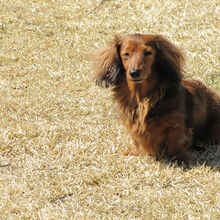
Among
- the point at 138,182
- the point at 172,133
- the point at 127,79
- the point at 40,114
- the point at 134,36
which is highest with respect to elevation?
the point at 134,36

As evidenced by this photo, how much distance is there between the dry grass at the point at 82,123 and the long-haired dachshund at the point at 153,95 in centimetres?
20

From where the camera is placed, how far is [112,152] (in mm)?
3924

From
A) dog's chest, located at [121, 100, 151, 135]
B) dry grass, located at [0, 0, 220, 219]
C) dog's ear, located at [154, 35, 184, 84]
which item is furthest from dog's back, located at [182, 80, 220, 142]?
dog's chest, located at [121, 100, 151, 135]

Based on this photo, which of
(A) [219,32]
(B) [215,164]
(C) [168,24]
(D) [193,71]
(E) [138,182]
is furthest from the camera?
(C) [168,24]

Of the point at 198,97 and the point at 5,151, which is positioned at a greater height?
the point at 198,97

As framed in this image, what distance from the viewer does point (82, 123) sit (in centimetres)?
450

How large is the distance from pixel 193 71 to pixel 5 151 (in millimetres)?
2682

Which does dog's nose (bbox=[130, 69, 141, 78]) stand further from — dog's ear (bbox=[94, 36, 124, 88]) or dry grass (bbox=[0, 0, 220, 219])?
dry grass (bbox=[0, 0, 220, 219])

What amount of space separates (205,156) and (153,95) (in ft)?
2.53

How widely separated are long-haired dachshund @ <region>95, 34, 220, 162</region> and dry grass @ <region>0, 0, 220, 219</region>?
0.20 meters

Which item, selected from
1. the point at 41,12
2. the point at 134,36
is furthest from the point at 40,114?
the point at 41,12

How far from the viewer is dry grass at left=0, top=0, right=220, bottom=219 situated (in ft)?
10.2

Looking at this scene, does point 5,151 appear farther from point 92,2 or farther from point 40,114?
point 92,2

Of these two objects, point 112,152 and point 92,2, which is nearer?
point 112,152
